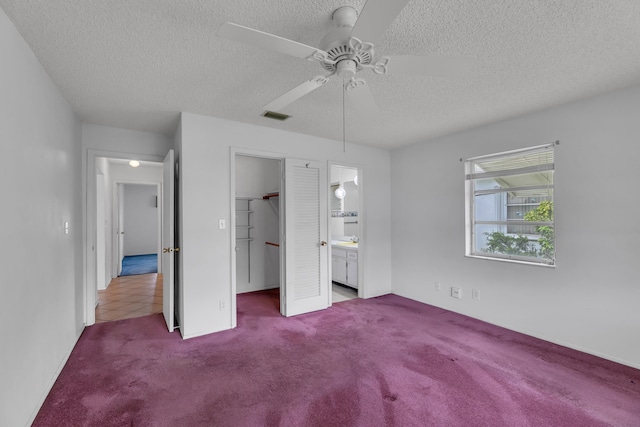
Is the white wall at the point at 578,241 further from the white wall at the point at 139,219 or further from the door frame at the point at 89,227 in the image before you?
the white wall at the point at 139,219

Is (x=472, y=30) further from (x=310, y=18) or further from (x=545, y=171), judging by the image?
(x=545, y=171)

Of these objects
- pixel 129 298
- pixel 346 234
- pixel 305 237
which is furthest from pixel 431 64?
pixel 129 298

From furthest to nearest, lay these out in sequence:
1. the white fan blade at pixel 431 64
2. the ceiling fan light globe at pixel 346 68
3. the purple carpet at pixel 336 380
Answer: the purple carpet at pixel 336 380 → the ceiling fan light globe at pixel 346 68 → the white fan blade at pixel 431 64

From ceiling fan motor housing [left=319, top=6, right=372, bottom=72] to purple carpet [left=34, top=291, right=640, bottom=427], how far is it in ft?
6.94

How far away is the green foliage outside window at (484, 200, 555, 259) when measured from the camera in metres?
3.06

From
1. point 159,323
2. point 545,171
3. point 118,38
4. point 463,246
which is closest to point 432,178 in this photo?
point 463,246

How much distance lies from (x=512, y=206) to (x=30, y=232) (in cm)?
433

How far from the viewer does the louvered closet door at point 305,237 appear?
3.75 meters

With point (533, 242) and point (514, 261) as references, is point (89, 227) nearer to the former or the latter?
point (514, 261)

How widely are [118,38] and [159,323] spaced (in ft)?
9.68

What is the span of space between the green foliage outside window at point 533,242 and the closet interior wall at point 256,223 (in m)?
3.30

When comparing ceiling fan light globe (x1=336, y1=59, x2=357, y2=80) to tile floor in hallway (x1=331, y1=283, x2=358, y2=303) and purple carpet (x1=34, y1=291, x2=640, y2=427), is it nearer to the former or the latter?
purple carpet (x1=34, y1=291, x2=640, y2=427)

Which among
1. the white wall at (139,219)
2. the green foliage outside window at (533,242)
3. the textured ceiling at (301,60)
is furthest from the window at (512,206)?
the white wall at (139,219)

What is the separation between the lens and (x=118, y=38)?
70.6 inches
